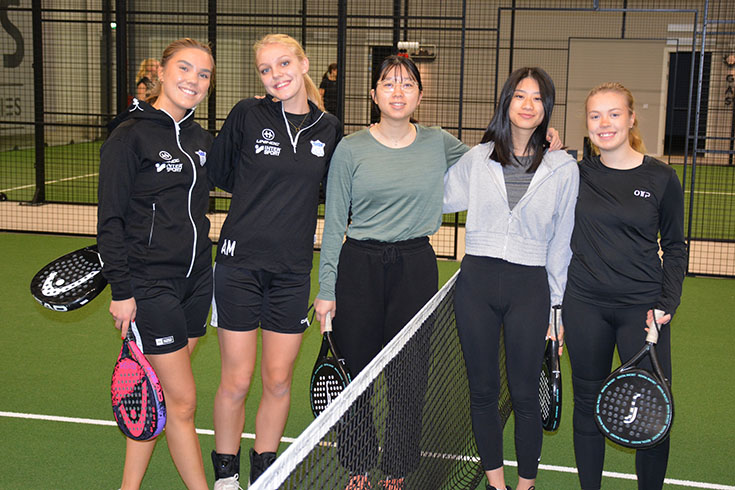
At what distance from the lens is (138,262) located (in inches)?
123

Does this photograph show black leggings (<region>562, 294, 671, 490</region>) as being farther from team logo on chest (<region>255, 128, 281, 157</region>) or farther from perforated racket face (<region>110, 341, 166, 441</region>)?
perforated racket face (<region>110, 341, 166, 441</region>)

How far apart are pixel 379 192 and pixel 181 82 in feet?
2.94

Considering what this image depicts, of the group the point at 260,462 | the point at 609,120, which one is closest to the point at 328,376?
the point at 260,462

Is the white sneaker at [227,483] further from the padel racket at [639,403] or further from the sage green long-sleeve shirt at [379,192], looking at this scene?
the padel racket at [639,403]

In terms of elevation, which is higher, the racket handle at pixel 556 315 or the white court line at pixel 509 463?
the racket handle at pixel 556 315

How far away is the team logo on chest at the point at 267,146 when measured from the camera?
11.1 ft

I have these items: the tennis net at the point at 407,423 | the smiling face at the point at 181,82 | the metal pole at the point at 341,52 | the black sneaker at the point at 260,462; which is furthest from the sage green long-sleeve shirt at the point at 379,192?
the metal pole at the point at 341,52

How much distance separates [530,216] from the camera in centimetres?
327

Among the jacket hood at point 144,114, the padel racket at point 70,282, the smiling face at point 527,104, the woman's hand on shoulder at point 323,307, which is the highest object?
the smiling face at point 527,104

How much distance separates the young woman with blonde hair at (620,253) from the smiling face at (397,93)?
2.39 ft

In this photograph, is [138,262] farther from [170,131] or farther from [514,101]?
[514,101]

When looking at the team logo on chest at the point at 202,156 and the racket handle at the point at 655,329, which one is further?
the team logo on chest at the point at 202,156

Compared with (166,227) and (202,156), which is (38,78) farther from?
(166,227)

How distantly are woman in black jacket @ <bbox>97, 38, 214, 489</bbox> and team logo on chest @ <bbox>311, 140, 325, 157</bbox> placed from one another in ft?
1.44
